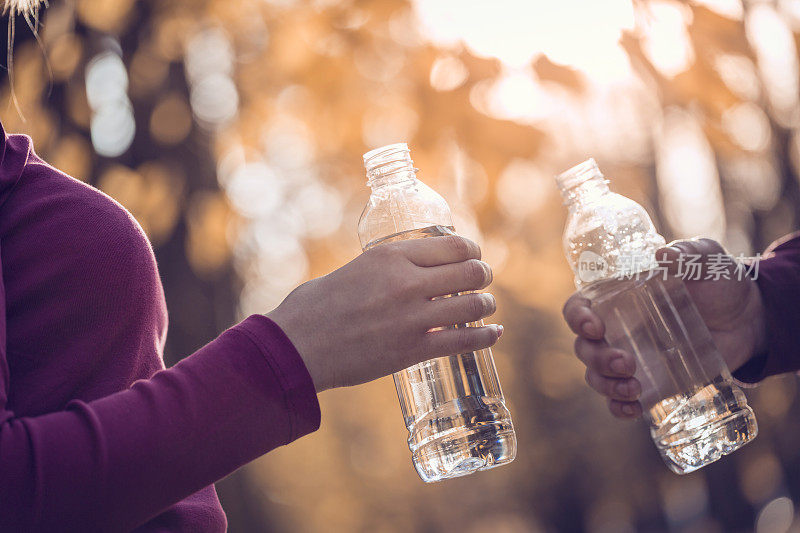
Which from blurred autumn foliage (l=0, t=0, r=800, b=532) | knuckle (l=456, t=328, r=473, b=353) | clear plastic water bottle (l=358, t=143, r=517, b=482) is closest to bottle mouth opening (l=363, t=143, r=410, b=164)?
clear plastic water bottle (l=358, t=143, r=517, b=482)

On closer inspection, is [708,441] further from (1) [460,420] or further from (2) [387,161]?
(2) [387,161]

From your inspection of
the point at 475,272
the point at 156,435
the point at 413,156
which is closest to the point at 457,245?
the point at 475,272

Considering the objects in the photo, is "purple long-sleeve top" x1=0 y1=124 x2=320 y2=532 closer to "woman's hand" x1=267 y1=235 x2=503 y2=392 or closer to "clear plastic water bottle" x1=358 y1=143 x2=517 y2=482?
"woman's hand" x1=267 y1=235 x2=503 y2=392

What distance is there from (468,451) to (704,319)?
0.79 m

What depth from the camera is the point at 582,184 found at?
5.36 feet

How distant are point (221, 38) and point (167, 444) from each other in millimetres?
3378

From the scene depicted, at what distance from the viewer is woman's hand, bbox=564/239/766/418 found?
5.07ft

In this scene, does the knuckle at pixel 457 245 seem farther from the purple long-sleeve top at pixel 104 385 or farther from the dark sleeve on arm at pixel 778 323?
the dark sleeve on arm at pixel 778 323

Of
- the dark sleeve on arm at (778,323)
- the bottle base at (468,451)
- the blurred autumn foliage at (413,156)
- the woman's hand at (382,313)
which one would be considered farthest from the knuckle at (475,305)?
the blurred autumn foliage at (413,156)

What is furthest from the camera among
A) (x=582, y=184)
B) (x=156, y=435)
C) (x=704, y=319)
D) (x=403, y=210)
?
(x=704, y=319)

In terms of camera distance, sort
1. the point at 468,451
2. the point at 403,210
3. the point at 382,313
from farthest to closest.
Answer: the point at 403,210, the point at 468,451, the point at 382,313

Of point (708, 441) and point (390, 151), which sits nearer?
point (390, 151)

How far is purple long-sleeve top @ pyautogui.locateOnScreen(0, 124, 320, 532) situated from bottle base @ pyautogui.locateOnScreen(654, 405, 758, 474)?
0.98 metres

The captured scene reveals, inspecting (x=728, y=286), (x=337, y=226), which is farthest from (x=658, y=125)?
(x=728, y=286)
